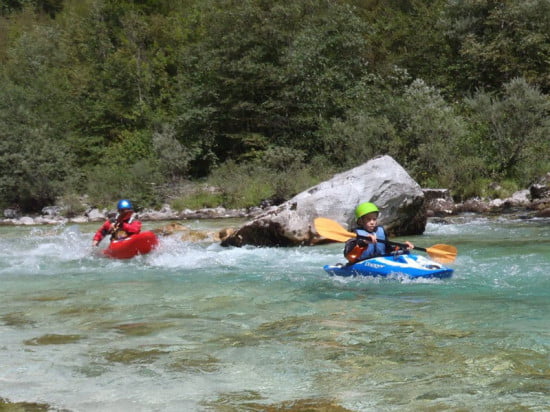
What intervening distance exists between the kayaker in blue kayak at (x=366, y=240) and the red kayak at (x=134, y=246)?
10.6ft

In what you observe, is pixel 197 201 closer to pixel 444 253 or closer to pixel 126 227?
pixel 126 227

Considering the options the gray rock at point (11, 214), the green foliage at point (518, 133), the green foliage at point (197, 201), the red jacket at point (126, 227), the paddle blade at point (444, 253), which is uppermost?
the green foliage at point (518, 133)

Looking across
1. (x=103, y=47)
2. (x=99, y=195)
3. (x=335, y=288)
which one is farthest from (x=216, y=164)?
(x=335, y=288)

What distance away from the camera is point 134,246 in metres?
8.36

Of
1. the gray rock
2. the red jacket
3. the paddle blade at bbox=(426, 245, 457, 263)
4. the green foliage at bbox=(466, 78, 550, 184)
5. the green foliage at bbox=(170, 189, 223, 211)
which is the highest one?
the green foliage at bbox=(466, 78, 550, 184)

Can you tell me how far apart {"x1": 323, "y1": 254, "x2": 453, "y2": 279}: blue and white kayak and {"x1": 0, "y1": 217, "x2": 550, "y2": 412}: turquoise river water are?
10 centimetres

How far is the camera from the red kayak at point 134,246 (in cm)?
833

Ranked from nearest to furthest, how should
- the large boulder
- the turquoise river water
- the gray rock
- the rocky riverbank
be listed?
the turquoise river water, the large boulder, the rocky riverbank, the gray rock

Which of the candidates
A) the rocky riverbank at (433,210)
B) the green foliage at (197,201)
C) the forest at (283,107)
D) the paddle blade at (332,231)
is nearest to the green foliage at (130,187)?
the forest at (283,107)

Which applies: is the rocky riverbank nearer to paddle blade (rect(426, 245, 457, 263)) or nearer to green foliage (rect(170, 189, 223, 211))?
green foliage (rect(170, 189, 223, 211))

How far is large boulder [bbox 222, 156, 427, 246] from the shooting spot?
9.48 m

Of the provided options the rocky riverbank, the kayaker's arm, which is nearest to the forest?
the rocky riverbank

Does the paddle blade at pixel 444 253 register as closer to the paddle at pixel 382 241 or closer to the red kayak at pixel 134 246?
the paddle at pixel 382 241

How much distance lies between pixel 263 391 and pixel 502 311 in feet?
7.75
